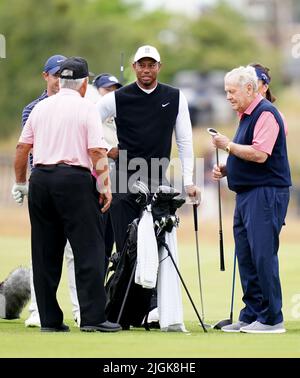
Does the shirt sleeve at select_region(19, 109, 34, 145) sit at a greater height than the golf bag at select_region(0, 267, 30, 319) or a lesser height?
greater

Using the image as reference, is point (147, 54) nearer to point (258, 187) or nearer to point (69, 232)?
point (258, 187)

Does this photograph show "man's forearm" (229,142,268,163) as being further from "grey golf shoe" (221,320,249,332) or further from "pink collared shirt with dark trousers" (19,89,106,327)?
"grey golf shoe" (221,320,249,332)

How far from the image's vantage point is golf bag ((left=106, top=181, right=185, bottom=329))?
35.0 feet

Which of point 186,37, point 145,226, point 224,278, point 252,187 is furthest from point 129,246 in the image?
point 186,37

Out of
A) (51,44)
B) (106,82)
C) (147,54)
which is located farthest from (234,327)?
(51,44)

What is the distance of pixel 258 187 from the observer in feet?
34.8

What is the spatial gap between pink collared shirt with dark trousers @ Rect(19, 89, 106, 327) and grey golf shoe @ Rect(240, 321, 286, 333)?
1244 millimetres

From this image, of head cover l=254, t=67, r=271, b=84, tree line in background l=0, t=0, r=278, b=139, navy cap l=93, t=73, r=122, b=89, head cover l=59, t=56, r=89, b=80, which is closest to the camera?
head cover l=59, t=56, r=89, b=80

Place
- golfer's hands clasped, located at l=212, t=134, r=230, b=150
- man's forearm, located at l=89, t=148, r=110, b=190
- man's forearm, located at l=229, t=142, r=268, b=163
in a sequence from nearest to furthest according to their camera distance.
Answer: man's forearm, located at l=89, t=148, r=110, b=190
man's forearm, located at l=229, t=142, r=268, b=163
golfer's hands clasped, located at l=212, t=134, r=230, b=150

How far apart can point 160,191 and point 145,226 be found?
34 cm

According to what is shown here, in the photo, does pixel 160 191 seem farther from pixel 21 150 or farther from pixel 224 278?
pixel 224 278

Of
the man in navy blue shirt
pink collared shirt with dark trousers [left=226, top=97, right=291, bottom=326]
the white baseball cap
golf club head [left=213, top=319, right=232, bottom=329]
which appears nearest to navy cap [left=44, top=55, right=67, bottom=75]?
the man in navy blue shirt

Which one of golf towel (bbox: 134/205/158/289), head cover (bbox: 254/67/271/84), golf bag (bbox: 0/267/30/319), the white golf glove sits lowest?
golf bag (bbox: 0/267/30/319)
